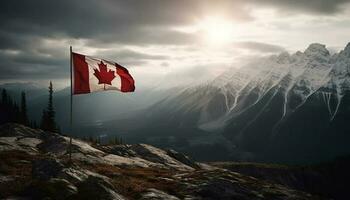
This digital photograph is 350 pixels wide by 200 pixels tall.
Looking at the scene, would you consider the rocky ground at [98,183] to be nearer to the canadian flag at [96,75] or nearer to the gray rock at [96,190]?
the gray rock at [96,190]

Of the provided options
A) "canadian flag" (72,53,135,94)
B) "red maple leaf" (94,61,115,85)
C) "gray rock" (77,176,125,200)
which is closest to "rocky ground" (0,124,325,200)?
"gray rock" (77,176,125,200)

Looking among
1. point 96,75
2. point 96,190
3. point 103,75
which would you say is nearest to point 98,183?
point 96,190

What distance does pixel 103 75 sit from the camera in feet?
168

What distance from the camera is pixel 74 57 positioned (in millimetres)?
49406

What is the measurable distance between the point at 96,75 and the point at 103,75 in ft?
2.87

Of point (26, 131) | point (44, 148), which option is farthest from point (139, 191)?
point (26, 131)

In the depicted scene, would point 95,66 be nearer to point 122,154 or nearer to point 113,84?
point 113,84

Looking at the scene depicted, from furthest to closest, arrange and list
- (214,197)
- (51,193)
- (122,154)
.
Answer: (122,154)
(214,197)
(51,193)

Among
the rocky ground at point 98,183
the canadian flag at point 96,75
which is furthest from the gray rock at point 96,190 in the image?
the canadian flag at point 96,75

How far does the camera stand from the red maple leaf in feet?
167

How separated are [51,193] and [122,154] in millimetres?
65784

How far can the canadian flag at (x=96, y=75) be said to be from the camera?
49500 millimetres

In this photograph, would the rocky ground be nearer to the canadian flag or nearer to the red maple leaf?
the canadian flag

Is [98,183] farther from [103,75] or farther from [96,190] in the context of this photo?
[103,75]
